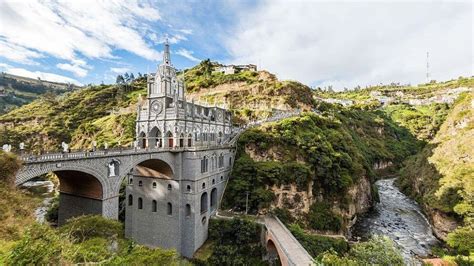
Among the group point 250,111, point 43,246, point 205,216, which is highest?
point 250,111

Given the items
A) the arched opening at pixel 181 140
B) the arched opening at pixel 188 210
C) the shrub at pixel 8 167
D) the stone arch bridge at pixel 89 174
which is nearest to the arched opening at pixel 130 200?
the arched opening at pixel 188 210

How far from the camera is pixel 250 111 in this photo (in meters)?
65.7

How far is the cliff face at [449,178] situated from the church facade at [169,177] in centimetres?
3781

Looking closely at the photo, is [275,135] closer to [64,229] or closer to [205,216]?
[205,216]

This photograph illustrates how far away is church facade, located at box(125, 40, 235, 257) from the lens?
118ft

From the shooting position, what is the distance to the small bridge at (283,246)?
27.6 m

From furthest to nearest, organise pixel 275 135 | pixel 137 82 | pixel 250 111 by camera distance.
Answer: pixel 137 82
pixel 250 111
pixel 275 135

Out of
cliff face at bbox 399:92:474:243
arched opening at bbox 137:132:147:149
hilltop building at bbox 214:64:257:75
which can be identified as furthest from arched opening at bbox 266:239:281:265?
hilltop building at bbox 214:64:257:75

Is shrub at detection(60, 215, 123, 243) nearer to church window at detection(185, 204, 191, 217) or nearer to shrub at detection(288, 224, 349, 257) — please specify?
church window at detection(185, 204, 191, 217)

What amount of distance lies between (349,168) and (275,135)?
54.0ft

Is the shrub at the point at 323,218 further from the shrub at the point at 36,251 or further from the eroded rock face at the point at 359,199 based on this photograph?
the shrub at the point at 36,251

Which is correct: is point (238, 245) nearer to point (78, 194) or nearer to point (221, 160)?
point (221, 160)

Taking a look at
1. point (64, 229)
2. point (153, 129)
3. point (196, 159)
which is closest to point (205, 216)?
point (196, 159)

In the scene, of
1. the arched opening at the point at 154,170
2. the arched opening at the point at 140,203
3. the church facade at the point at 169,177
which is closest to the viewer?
the arched opening at the point at 154,170
